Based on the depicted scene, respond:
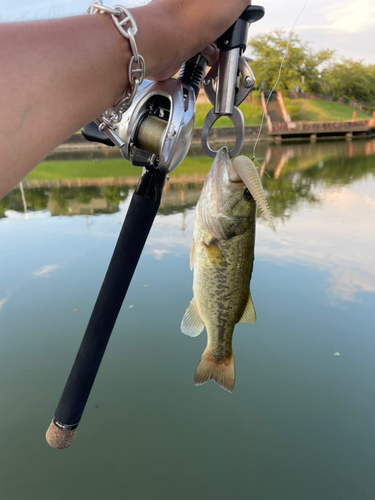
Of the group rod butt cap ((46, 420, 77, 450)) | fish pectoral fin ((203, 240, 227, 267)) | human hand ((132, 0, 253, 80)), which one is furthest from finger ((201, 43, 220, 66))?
rod butt cap ((46, 420, 77, 450))

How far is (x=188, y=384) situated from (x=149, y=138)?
279 centimetres

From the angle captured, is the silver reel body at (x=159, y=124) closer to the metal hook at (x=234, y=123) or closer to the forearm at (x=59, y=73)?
the metal hook at (x=234, y=123)

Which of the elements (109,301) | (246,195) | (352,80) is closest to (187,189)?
(246,195)

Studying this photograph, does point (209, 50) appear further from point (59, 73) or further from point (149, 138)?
point (59, 73)

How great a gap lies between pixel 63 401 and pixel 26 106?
981 mm

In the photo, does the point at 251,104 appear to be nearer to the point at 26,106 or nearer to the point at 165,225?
the point at 165,225

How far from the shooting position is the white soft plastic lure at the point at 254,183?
0.85 m

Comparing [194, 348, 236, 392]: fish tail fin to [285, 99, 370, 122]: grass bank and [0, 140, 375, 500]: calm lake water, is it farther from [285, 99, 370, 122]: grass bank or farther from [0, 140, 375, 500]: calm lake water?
[285, 99, 370, 122]: grass bank

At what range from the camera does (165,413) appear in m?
3.05

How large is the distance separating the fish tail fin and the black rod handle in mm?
396

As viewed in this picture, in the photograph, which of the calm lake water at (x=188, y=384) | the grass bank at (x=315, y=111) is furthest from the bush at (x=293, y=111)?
the calm lake water at (x=188, y=384)

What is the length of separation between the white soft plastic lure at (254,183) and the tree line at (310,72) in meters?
26.5

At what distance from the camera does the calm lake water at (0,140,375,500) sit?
2.60 m

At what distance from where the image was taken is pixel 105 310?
1.17 meters
